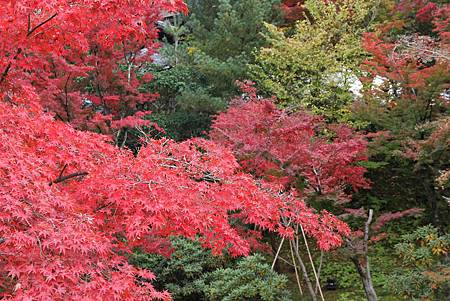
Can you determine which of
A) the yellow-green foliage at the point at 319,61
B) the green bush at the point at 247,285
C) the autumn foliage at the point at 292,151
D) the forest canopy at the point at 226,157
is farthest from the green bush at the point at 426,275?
the yellow-green foliage at the point at 319,61

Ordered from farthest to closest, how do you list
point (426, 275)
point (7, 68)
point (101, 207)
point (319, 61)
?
point (319, 61) → point (426, 275) → point (7, 68) → point (101, 207)

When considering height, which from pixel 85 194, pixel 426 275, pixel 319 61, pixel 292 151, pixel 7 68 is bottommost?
pixel 426 275

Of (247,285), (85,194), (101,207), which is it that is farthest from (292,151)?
(85,194)

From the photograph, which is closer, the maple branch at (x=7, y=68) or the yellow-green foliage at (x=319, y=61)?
the maple branch at (x=7, y=68)

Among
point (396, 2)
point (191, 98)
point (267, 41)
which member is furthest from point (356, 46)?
point (191, 98)

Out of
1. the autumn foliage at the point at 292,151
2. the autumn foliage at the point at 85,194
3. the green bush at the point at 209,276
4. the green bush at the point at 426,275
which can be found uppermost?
the autumn foliage at the point at 85,194

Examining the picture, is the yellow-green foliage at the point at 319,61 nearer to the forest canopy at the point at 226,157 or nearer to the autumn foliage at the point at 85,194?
the forest canopy at the point at 226,157

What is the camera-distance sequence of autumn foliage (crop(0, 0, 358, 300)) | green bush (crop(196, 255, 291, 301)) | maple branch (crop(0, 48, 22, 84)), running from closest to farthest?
autumn foliage (crop(0, 0, 358, 300)), maple branch (crop(0, 48, 22, 84)), green bush (crop(196, 255, 291, 301))

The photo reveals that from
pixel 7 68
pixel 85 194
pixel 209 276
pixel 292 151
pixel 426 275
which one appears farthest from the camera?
pixel 209 276

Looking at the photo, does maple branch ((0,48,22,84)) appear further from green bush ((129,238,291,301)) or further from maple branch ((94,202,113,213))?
green bush ((129,238,291,301))

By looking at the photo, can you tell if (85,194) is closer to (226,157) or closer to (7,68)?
(226,157)

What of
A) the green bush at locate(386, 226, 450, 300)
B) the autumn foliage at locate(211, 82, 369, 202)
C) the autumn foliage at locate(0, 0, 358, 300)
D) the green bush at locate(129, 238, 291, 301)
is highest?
the autumn foliage at locate(0, 0, 358, 300)

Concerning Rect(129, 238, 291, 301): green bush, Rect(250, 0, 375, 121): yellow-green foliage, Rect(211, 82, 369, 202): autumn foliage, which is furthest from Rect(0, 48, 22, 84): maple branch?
Rect(250, 0, 375, 121): yellow-green foliage

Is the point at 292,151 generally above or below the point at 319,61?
below
